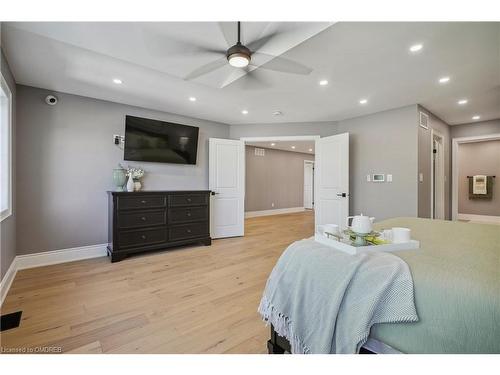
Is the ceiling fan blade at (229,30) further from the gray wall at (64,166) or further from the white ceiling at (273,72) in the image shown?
the gray wall at (64,166)

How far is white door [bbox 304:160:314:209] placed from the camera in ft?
29.4

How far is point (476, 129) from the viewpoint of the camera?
187 inches

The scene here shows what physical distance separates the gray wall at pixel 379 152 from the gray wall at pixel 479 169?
419cm

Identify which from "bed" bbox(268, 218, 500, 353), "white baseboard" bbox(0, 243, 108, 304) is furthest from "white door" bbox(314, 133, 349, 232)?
"white baseboard" bbox(0, 243, 108, 304)

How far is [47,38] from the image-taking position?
6.43 ft

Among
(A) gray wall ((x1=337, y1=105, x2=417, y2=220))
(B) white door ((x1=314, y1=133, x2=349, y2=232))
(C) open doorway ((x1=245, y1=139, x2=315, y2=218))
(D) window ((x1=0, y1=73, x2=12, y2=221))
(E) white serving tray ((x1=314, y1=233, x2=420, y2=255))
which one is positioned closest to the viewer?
(E) white serving tray ((x1=314, y1=233, x2=420, y2=255))

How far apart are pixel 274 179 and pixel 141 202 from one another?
515cm

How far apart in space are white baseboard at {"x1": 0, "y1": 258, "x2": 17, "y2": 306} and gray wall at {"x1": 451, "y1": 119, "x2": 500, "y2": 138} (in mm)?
7490

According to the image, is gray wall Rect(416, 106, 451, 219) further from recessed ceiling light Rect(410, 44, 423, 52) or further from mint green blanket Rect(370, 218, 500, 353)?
mint green blanket Rect(370, 218, 500, 353)

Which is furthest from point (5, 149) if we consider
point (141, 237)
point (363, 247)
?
point (363, 247)

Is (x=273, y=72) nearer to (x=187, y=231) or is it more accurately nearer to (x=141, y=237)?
(x=187, y=231)

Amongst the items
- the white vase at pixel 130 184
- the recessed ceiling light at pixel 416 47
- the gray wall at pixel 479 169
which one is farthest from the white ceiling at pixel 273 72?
the gray wall at pixel 479 169

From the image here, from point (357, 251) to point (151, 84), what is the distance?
294 centimetres
